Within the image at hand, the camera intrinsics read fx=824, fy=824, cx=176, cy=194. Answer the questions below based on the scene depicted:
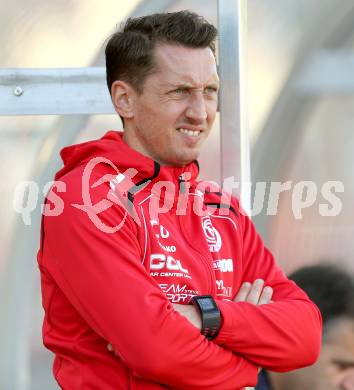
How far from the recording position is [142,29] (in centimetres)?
241

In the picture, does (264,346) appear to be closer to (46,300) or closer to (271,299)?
(271,299)

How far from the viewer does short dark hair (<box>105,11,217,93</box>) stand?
236cm

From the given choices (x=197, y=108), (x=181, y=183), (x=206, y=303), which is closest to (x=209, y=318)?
(x=206, y=303)

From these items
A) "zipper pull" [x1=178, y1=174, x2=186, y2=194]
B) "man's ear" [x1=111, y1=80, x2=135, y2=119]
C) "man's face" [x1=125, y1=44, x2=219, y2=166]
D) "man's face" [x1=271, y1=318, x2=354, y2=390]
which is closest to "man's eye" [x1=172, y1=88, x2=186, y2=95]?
"man's face" [x1=125, y1=44, x2=219, y2=166]

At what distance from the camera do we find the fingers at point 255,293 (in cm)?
231

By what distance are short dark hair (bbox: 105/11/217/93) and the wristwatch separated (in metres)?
0.66

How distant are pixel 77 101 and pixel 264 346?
113 cm

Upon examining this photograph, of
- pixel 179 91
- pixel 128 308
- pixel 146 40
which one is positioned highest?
pixel 146 40

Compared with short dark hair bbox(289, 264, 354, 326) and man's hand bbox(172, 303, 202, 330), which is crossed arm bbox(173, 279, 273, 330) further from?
short dark hair bbox(289, 264, 354, 326)

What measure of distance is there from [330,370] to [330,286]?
29cm

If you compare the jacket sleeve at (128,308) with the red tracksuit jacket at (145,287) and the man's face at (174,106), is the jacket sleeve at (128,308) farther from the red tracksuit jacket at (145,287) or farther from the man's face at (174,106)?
the man's face at (174,106)

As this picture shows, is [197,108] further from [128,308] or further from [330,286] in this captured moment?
[330,286]

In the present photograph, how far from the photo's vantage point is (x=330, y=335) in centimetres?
285

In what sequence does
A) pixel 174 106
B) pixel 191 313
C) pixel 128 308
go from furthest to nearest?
pixel 174 106
pixel 191 313
pixel 128 308
